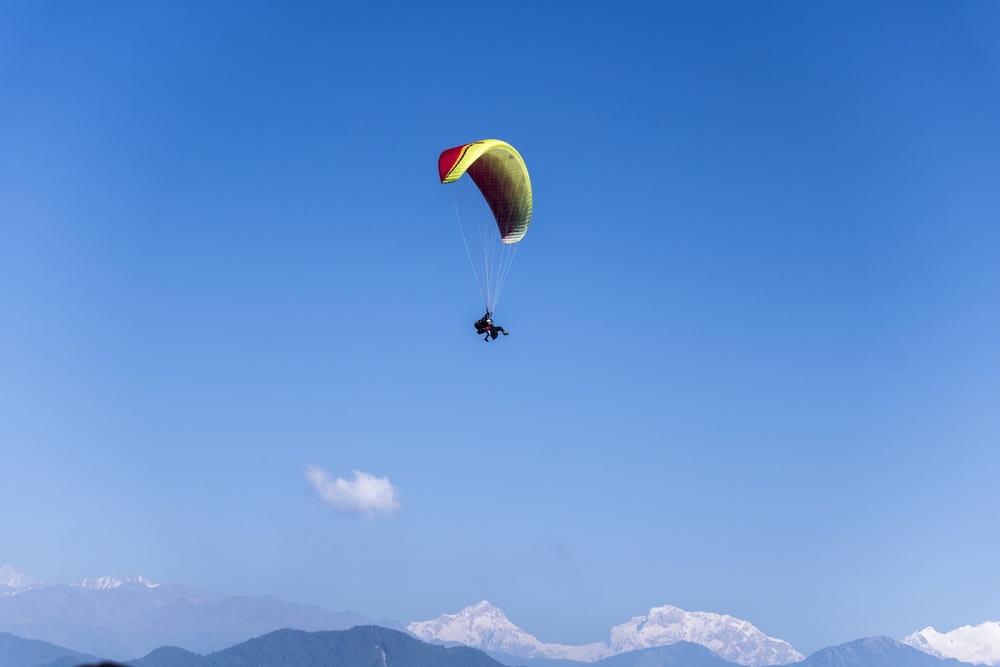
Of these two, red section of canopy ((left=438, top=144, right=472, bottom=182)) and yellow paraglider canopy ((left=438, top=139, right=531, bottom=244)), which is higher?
yellow paraglider canopy ((left=438, top=139, right=531, bottom=244))

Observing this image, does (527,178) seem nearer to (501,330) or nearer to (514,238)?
(514,238)

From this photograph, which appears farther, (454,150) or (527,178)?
(527,178)

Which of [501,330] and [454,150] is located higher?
[454,150]

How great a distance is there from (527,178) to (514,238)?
5.65 metres

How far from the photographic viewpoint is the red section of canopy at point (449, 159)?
64750mm

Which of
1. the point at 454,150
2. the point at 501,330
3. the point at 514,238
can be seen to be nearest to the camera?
the point at 454,150

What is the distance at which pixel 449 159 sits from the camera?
66312 millimetres

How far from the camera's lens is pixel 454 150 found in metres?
68.3

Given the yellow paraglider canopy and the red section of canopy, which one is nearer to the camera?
the red section of canopy

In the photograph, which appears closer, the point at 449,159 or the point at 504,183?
the point at 449,159

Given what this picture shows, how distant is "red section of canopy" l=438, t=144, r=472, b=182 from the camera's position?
64.8 meters

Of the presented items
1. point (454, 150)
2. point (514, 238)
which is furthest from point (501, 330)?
point (454, 150)

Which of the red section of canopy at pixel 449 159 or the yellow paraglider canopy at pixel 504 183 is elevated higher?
the yellow paraglider canopy at pixel 504 183

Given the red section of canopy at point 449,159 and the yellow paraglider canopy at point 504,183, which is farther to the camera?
the yellow paraglider canopy at point 504,183
